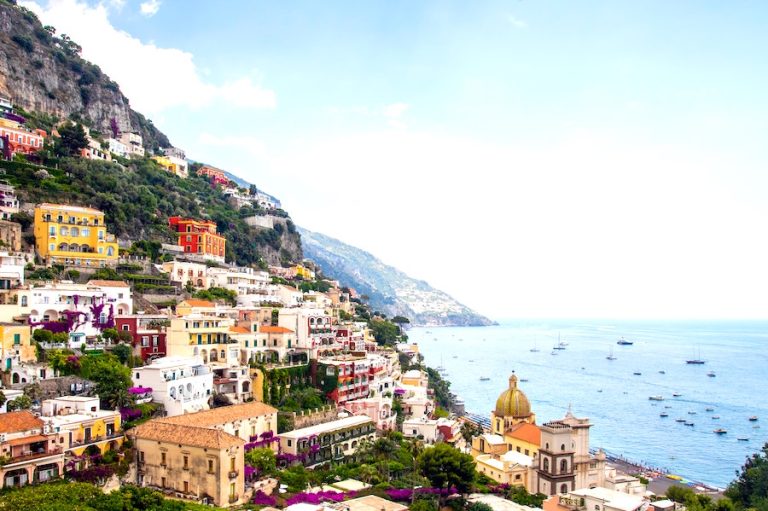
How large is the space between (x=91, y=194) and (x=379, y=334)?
36851 mm

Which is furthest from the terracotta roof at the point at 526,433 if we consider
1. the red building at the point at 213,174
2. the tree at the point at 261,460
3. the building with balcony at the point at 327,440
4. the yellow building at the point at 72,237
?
the red building at the point at 213,174

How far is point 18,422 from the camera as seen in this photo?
100 feet

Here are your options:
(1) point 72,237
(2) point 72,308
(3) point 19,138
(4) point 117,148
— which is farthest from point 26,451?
(4) point 117,148

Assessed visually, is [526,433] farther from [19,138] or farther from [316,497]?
[19,138]

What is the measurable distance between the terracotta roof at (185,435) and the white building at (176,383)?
3.40 metres

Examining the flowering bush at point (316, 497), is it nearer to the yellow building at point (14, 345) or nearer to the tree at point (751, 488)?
the yellow building at point (14, 345)

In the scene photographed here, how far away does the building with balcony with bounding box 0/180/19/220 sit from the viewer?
177 ft

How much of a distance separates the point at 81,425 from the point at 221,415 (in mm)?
7614

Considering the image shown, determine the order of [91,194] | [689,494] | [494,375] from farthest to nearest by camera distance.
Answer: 1. [494,375]
2. [91,194]
3. [689,494]

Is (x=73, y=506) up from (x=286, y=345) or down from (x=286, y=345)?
down

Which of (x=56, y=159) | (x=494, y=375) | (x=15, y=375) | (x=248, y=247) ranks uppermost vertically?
(x=56, y=159)

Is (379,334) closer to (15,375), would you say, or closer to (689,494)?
(689,494)

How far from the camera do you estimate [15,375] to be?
119 feet

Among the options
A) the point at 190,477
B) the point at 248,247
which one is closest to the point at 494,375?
the point at 248,247
